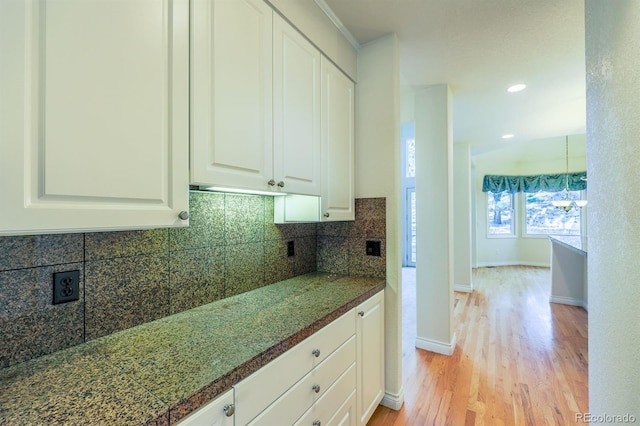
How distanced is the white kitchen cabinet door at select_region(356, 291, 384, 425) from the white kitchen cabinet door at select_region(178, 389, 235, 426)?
0.90 m

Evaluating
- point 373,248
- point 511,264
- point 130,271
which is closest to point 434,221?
point 373,248

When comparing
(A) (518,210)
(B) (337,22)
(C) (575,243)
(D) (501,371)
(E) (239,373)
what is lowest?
(D) (501,371)

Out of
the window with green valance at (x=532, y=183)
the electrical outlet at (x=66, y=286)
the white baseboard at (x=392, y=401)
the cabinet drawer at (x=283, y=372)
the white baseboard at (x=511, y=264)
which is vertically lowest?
the white baseboard at (x=392, y=401)

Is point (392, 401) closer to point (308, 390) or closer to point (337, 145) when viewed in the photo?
point (308, 390)

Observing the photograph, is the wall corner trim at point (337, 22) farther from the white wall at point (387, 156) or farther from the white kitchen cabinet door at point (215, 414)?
the white kitchen cabinet door at point (215, 414)

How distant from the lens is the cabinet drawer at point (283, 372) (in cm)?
92

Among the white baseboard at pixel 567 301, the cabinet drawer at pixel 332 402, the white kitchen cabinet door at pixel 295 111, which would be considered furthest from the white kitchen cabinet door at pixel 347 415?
the white baseboard at pixel 567 301

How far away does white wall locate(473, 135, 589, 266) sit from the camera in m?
7.08

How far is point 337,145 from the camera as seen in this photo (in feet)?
6.37

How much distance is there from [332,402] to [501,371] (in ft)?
6.42

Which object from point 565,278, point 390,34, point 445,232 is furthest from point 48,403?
point 565,278

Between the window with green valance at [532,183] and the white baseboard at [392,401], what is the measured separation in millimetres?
6763

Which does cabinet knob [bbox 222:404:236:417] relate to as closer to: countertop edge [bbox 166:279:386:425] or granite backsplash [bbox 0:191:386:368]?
countertop edge [bbox 166:279:386:425]

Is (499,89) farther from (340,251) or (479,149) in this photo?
(479,149)
